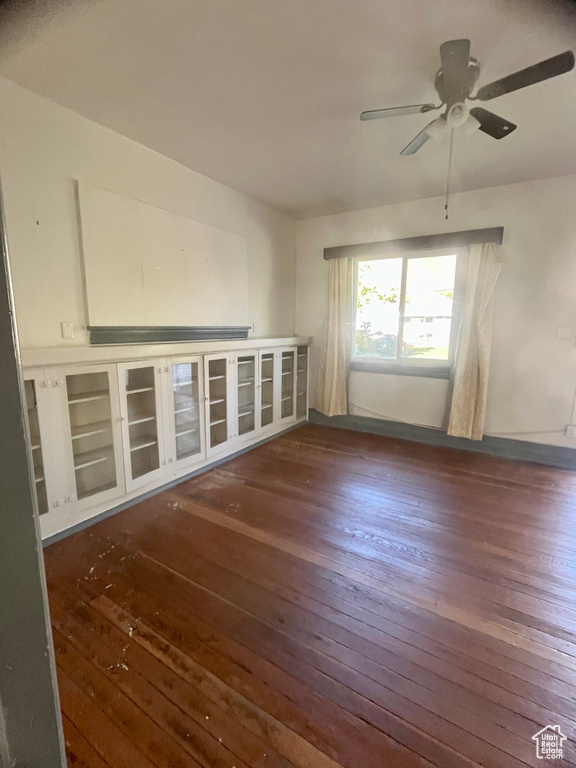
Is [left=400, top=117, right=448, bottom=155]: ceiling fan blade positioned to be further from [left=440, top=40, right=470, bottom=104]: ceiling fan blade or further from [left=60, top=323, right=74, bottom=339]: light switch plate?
[left=60, top=323, right=74, bottom=339]: light switch plate

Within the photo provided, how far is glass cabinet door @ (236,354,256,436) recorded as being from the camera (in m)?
3.70

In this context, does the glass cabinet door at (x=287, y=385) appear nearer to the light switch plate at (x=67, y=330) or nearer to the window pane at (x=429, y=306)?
the window pane at (x=429, y=306)

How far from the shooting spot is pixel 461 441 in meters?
3.86

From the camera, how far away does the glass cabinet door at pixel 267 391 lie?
13.0ft

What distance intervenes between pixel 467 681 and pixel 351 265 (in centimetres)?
386

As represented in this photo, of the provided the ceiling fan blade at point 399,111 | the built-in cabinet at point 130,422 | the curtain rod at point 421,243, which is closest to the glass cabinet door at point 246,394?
the built-in cabinet at point 130,422

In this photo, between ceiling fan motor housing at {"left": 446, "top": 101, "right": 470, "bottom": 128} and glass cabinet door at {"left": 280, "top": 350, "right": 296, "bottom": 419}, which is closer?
ceiling fan motor housing at {"left": 446, "top": 101, "right": 470, "bottom": 128}

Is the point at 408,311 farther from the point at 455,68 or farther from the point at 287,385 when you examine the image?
the point at 455,68

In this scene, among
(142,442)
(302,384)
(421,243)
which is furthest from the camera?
(302,384)

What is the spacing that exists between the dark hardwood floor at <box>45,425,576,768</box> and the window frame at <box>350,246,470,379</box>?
1562 mm

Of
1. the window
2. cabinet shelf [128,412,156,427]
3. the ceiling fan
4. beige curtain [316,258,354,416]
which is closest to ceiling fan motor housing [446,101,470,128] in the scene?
the ceiling fan

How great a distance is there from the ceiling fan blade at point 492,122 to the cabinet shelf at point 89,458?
3.04 m

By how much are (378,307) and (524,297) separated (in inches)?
57.0

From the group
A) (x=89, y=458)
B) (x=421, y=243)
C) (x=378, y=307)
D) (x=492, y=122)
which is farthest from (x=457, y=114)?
(x=89, y=458)
